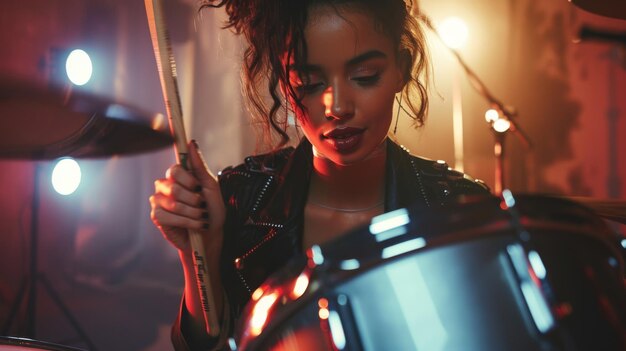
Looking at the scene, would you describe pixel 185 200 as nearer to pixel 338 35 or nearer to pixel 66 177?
pixel 338 35

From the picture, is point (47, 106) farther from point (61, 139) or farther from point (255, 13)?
point (255, 13)

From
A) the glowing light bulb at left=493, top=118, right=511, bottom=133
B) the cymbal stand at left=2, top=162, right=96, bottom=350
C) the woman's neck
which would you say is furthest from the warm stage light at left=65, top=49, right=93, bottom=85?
the glowing light bulb at left=493, top=118, right=511, bottom=133

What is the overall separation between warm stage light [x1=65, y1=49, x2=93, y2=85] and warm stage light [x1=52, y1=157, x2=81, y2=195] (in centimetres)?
33

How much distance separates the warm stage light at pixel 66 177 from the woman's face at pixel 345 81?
5.00 ft

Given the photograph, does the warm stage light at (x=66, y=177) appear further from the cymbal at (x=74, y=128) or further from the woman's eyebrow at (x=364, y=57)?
the woman's eyebrow at (x=364, y=57)

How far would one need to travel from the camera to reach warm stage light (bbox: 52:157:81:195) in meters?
2.12

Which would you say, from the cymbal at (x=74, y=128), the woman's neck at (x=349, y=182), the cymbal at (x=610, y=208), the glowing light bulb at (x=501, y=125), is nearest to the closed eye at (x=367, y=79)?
the woman's neck at (x=349, y=182)

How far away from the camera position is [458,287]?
47cm

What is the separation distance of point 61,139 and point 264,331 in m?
0.83

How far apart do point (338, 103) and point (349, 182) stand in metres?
0.23

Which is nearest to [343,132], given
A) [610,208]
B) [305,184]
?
[305,184]

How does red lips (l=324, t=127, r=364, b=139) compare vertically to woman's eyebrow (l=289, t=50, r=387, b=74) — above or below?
below

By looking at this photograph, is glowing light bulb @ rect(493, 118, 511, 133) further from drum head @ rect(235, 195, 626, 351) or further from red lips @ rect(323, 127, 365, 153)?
drum head @ rect(235, 195, 626, 351)

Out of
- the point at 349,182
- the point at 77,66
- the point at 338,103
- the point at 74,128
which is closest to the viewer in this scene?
the point at 338,103
